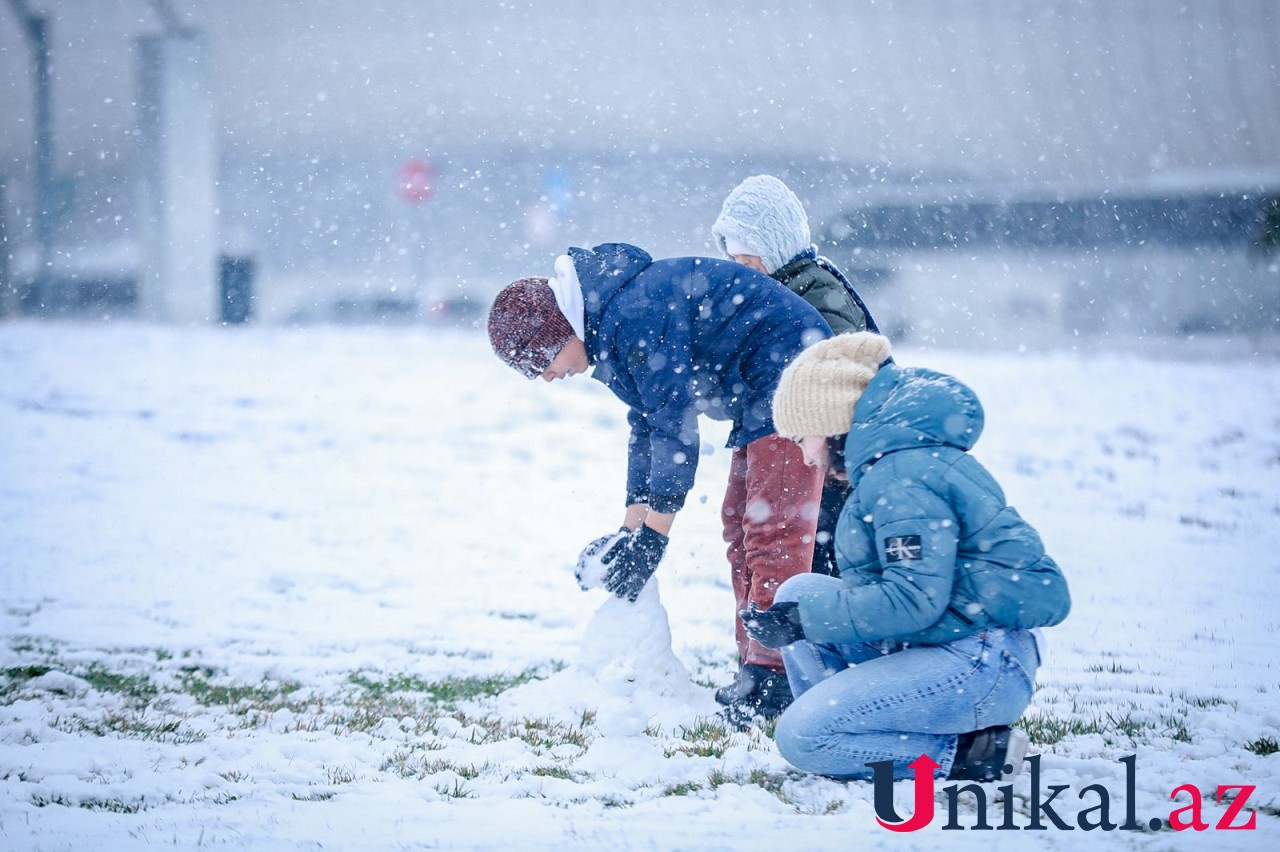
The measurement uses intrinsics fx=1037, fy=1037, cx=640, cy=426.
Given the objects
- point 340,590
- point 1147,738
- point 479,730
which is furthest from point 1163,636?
point 340,590

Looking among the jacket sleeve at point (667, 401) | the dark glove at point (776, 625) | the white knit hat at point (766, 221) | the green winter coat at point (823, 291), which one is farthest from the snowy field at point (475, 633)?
the white knit hat at point (766, 221)

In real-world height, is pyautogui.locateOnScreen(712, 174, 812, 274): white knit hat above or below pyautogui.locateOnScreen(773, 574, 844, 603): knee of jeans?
above

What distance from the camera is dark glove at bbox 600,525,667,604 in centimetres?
330

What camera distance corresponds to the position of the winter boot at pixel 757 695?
3303 mm

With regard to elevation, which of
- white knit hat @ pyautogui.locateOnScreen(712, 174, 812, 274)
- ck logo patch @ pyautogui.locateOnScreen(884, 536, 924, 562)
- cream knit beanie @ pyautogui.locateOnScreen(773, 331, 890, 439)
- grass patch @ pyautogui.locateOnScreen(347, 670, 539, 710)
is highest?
white knit hat @ pyautogui.locateOnScreen(712, 174, 812, 274)

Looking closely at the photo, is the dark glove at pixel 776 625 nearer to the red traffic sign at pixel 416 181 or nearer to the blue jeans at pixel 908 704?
the blue jeans at pixel 908 704

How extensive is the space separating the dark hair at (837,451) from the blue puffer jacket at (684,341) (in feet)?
1.88

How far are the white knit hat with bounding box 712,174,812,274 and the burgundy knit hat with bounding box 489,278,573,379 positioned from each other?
0.83 metres

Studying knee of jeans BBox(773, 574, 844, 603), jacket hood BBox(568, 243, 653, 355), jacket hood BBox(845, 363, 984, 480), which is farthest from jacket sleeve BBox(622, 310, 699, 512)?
jacket hood BBox(845, 363, 984, 480)

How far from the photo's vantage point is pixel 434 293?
25.1 m

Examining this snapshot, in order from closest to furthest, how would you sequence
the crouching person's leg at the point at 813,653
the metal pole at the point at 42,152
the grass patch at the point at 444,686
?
the crouching person's leg at the point at 813,653 → the grass patch at the point at 444,686 → the metal pole at the point at 42,152

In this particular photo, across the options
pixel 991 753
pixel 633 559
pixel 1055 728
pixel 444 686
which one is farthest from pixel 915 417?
pixel 444 686

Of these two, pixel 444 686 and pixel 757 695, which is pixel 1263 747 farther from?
pixel 444 686

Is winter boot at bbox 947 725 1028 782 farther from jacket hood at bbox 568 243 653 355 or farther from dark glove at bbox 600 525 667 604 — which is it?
jacket hood at bbox 568 243 653 355
